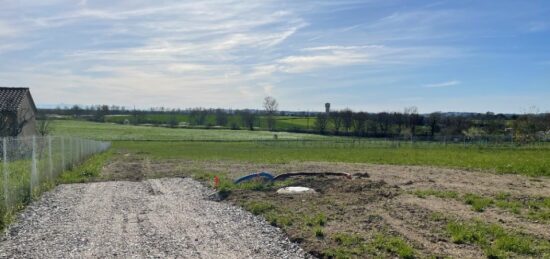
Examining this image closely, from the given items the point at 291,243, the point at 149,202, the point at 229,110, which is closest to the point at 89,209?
the point at 149,202

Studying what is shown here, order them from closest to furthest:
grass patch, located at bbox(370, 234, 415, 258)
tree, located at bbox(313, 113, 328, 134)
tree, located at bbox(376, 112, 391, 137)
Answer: grass patch, located at bbox(370, 234, 415, 258), tree, located at bbox(376, 112, 391, 137), tree, located at bbox(313, 113, 328, 134)

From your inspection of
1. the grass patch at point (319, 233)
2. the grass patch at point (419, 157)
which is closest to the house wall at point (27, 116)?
the grass patch at point (419, 157)

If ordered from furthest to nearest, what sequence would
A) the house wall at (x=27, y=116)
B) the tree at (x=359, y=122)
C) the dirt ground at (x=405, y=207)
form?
the tree at (x=359, y=122) → the house wall at (x=27, y=116) → the dirt ground at (x=405, y=207)

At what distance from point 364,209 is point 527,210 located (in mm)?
3638

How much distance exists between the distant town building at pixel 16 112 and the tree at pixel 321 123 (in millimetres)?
68306

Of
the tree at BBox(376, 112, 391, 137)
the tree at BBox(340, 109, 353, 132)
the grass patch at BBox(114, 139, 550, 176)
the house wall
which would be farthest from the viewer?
the tree at BBox(340, 109, 353, 132)

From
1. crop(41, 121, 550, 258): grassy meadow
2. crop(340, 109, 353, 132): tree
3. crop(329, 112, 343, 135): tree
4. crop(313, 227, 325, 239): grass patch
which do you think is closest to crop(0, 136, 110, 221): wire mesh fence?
crop(41, 121, 550, 258): grassy meadow

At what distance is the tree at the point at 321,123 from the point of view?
10553 centimetres

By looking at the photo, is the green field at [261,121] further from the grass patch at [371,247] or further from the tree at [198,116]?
the grass patch at [371,247]

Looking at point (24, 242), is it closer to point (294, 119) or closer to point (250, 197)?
point (250, 197)

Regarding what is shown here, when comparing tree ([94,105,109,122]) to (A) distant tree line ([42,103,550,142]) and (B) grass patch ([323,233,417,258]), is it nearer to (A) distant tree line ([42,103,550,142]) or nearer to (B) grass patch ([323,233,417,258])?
(A) distant tree line ([42,103,550,142])

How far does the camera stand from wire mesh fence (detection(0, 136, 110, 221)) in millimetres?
10998

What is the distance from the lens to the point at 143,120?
122 meters

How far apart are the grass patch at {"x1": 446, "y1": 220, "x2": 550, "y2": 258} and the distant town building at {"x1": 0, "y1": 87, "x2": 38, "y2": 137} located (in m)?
33.1
